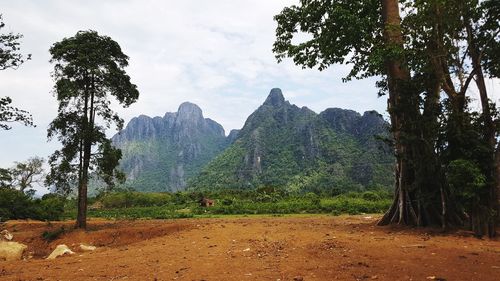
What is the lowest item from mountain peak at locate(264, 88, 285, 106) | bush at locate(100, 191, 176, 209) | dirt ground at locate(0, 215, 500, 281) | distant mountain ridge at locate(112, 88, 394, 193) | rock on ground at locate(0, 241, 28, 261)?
rock on ground at locate(0, 241, 28, 261)

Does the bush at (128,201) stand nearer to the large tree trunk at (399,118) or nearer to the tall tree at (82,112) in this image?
the tall tree at (82,112)

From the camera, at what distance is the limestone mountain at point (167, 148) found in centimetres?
15800

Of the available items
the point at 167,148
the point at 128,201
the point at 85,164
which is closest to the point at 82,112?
the point at 85,164

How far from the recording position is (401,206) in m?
13.1

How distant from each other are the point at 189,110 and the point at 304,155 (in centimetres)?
10696

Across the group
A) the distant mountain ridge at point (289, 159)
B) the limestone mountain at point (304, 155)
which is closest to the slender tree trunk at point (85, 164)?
the distant mountain ridge at point (289, 159)

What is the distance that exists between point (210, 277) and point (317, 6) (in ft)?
40.3

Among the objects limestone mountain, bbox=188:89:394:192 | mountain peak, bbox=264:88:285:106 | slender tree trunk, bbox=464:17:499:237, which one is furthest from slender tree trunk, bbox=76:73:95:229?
mountain peak, bbox=264:88:285:106

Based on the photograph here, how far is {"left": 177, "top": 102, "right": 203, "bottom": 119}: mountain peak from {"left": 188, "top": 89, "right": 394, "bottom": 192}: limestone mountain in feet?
237

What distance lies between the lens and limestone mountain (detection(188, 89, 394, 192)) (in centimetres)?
8206

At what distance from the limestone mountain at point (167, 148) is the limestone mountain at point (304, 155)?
45743 mm

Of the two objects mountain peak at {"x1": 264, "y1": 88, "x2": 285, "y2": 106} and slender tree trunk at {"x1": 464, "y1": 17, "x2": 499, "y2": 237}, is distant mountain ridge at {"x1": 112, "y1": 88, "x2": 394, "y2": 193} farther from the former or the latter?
slender tree trunk at {"x1": 464, "y1": 17, "x2": 499, "y2": 237}

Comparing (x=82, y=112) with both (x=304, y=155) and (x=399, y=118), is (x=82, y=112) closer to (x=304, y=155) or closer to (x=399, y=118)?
(x=399, y=118)

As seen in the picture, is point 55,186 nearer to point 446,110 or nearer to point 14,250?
point 14,250
